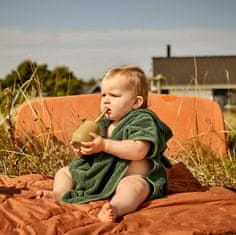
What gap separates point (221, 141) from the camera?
A: 4949 mm

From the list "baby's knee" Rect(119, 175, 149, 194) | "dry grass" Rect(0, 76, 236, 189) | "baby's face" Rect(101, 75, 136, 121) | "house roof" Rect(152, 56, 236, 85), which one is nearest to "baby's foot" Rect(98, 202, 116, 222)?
"baby's knee" Rect(119, 175, 149, 194)

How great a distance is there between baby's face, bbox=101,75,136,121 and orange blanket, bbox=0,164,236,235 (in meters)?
0.48

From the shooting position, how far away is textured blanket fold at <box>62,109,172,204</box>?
2863 millimetres

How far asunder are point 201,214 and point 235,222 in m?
0.17


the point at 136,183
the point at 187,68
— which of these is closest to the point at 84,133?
the point at 136,183

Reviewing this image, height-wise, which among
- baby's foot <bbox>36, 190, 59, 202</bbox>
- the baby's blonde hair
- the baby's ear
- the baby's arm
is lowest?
baby's foot <bbox>36, 190, 59, 202</bbox>

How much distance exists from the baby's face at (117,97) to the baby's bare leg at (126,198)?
35 cm

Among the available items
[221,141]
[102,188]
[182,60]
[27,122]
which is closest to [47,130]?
[27,122]

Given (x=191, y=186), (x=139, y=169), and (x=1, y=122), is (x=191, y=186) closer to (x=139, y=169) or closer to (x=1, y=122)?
(x=139, y=169)

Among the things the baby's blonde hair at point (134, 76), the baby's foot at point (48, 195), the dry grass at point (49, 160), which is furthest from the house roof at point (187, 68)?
the baby's foot at point (48, 195)

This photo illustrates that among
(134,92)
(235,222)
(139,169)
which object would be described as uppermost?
(134,92)

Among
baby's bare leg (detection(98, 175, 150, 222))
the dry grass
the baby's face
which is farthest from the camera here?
the dry grass

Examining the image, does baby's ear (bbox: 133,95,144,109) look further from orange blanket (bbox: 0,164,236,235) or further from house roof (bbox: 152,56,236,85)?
house roof (bbox: 152,56,236,85)

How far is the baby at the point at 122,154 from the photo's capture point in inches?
110
